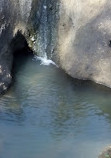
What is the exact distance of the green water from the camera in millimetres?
11539

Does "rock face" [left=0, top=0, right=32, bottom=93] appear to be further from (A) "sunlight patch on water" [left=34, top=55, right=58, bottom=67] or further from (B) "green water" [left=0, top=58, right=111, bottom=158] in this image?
(A) "sunlight patch on water" [left=34, top=55, right=58, bottom=67]

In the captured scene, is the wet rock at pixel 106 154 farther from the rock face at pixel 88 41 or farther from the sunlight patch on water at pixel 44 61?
the sunlight patch on water at pixel 44 61

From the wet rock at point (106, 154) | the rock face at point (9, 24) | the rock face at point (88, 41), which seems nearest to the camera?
the wet rock at point (106, 154)

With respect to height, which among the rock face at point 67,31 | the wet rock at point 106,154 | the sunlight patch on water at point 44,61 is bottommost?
the wet rock at point 106,154

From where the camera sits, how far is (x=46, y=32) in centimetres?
1658

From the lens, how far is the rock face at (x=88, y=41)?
1483 centimetres

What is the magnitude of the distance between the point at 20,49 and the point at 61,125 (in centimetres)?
519

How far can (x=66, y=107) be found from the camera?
44.5 feet

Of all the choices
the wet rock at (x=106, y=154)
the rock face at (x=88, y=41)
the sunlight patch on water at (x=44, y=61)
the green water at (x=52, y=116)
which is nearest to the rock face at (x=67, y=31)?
the rock face at (x=88, y=41)

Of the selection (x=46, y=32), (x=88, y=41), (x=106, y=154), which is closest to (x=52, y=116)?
(x=106, y=154)

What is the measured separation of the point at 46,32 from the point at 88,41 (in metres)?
2.17

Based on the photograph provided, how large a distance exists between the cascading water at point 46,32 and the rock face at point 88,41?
669 mm

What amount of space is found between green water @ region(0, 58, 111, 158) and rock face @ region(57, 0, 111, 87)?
15.2 inches

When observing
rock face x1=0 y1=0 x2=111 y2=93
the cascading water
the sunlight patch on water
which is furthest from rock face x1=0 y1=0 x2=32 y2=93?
the sunlight patch on water
